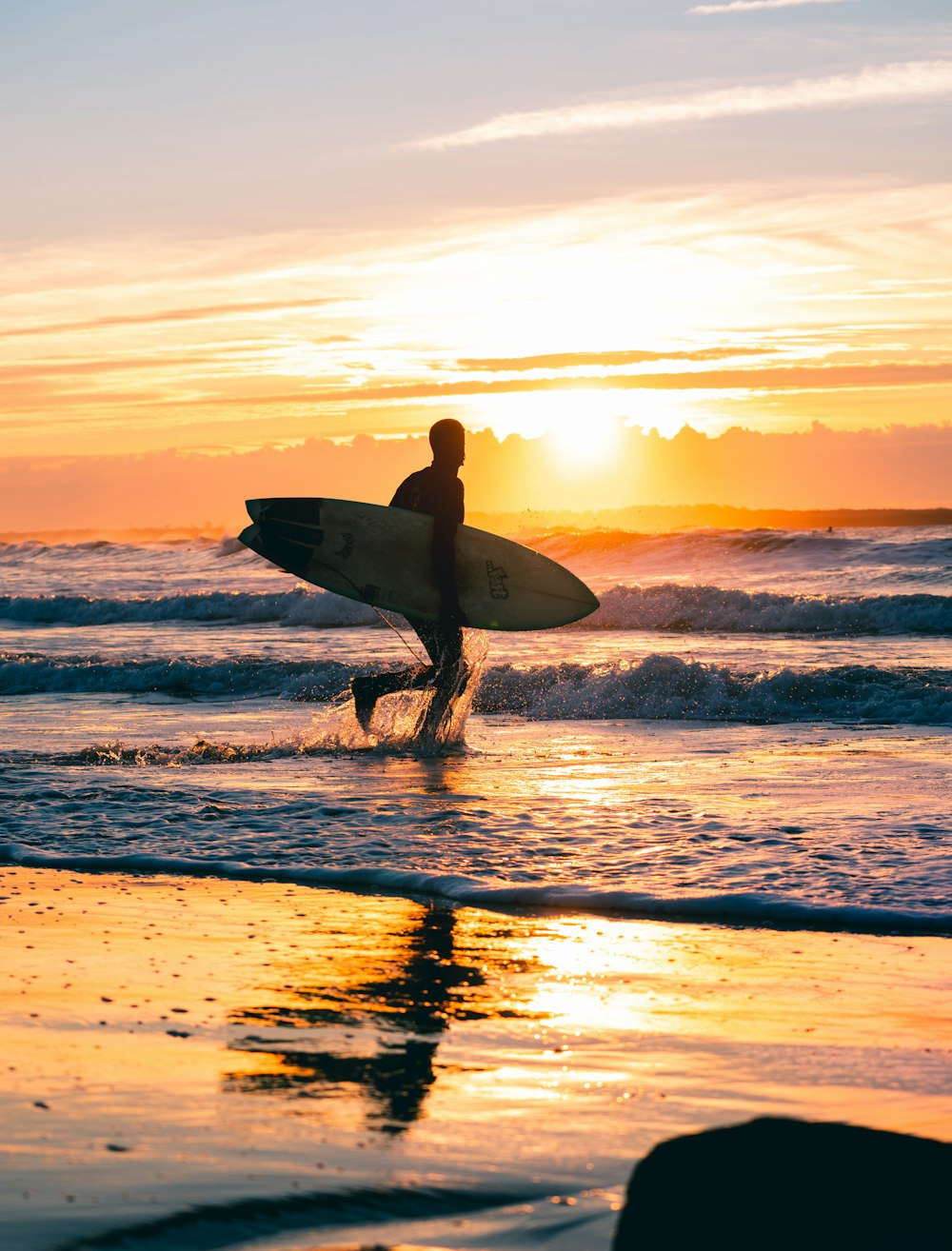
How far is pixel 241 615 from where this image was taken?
23.7m

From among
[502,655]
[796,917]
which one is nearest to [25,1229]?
[796,917]

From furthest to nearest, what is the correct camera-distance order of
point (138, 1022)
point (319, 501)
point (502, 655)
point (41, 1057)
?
point (502, 655)
point (319, 501)
point (138, 1022)
point (41, 1057)

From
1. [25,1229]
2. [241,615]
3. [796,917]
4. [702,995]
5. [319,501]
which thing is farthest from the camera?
[241,615]

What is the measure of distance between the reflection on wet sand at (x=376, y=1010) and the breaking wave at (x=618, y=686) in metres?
7.12

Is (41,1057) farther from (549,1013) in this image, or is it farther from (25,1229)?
(549,1013)

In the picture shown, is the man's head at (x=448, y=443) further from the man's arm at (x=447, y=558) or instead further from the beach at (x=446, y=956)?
the beach at (x=446, y=956)

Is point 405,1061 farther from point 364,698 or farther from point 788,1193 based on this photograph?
point 364,698

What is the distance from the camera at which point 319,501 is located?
10023mm

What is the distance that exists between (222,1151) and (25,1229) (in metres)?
0.44

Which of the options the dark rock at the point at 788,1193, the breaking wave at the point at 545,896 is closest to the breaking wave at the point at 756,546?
the breaking wave at the point at 545,896

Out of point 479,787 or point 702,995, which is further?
point 479,787

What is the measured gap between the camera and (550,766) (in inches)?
336

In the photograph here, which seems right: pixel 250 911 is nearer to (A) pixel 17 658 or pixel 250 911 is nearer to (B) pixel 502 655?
(B) pixel 502 655

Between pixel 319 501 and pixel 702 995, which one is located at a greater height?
pixel 319 501
